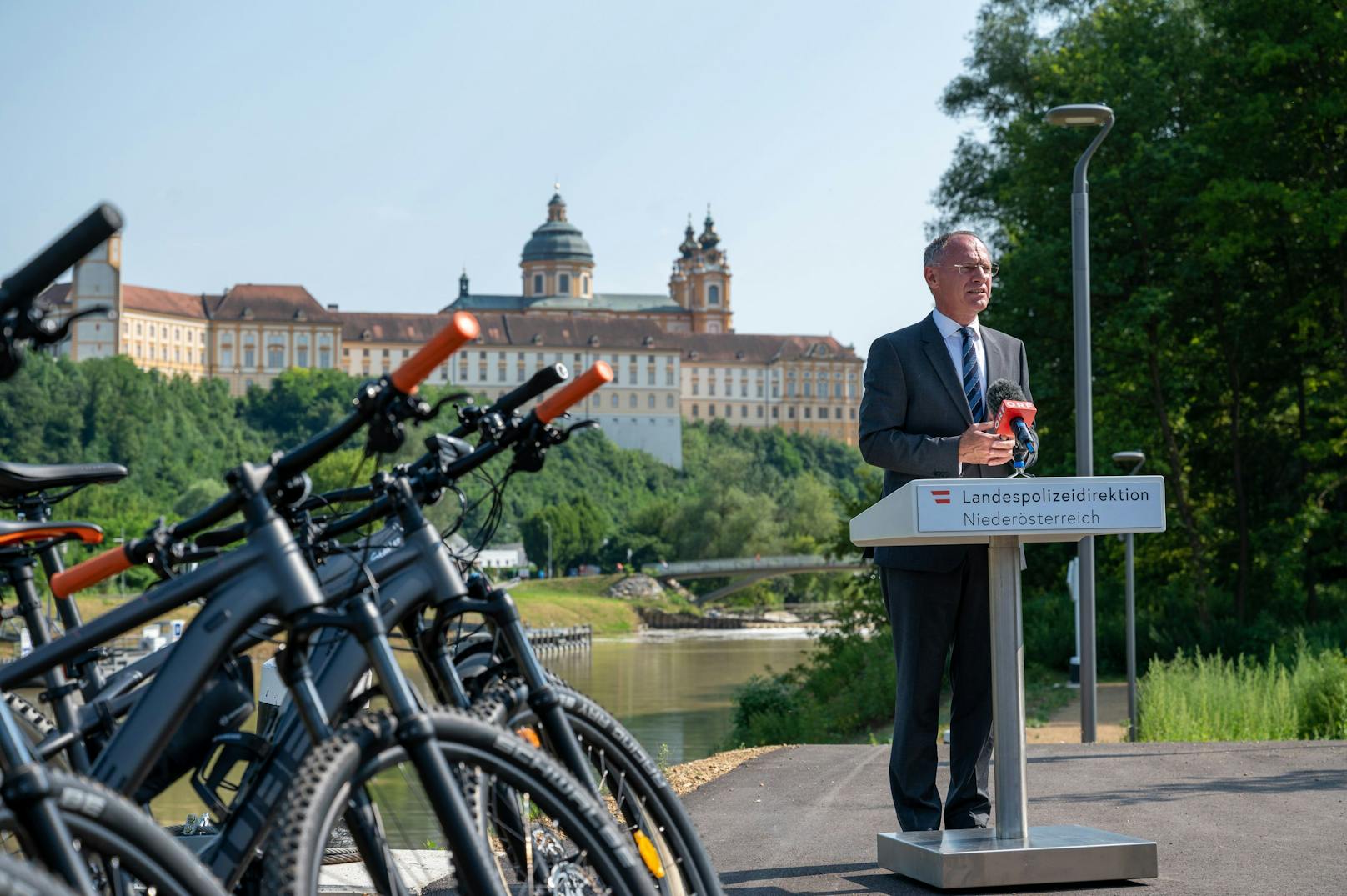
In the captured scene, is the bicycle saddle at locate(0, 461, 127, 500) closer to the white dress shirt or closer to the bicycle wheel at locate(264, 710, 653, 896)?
the bicycle wheel at locate(264, 710, 653, 896)

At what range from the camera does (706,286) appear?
161250mm

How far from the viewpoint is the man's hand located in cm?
434

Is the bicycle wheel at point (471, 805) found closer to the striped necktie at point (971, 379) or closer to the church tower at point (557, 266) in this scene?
the striped necktie at point (971, 379)

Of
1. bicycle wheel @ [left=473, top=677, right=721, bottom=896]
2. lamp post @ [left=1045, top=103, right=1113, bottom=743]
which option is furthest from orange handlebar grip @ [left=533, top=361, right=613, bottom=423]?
lamp post @ [left=1045, top=103, right=1113, bottom=743]

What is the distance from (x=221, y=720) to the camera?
286 centimetres

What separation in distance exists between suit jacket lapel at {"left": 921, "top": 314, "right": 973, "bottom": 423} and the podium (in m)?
0.41

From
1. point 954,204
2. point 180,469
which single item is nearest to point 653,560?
point 180,469

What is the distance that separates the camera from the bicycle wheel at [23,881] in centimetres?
169

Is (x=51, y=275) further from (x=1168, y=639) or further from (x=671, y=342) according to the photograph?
(x=671, y=342)

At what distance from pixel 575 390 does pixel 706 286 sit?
523 feet

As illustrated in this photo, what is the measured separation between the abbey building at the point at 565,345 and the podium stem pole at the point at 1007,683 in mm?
114172

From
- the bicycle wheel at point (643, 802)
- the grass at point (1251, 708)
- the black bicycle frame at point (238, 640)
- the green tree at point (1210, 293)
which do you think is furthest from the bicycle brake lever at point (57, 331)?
the green tree at point (1210, 293)

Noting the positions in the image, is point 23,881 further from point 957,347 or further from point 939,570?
point 957,347

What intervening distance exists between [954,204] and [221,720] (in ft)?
102
